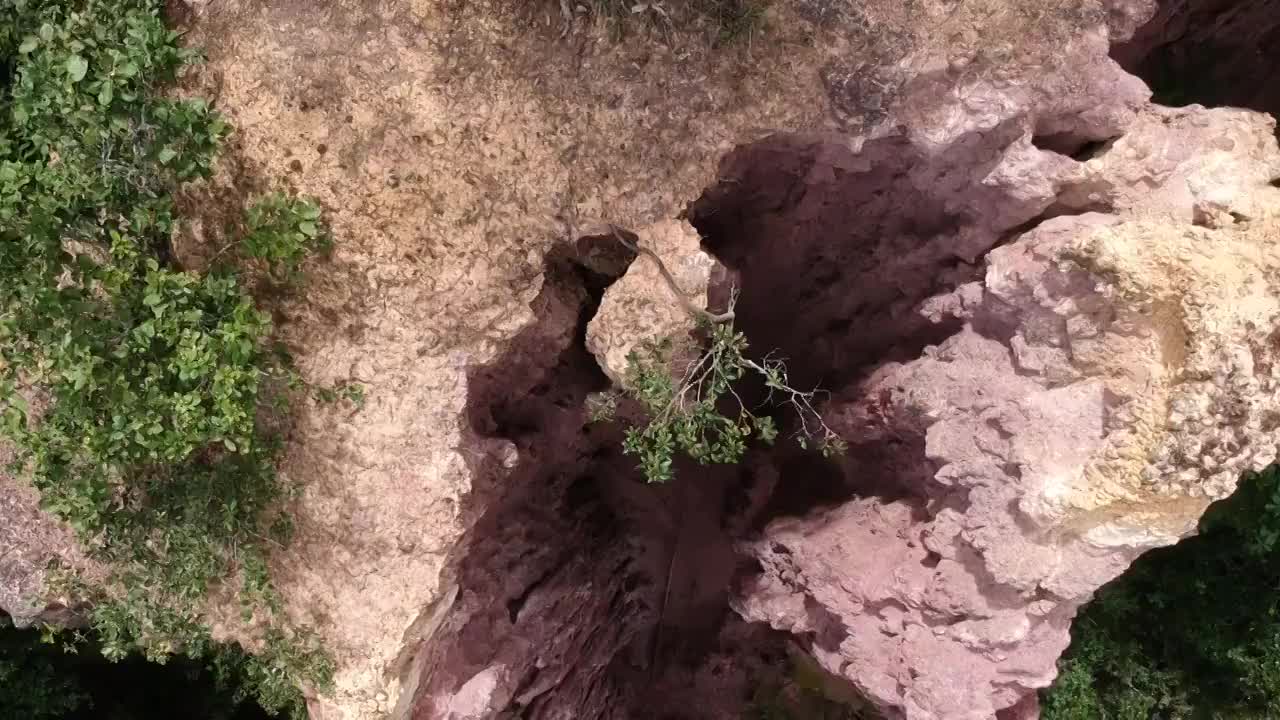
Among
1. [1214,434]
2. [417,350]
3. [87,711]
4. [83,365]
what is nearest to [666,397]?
[417,350]

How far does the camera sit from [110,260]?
3713 mm

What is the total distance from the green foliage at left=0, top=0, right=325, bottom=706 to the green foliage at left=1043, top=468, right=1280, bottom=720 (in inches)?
240

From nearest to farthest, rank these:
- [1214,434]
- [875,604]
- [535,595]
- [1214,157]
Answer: [1214,434], [1214,157], [875,604], [535,595]

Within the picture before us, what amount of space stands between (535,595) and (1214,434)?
3.52 meters

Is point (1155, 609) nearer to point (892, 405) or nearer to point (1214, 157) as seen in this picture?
point (892, 405)

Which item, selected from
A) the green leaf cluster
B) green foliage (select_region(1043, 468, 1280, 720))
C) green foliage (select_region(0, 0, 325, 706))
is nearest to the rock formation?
the green leaf cluster

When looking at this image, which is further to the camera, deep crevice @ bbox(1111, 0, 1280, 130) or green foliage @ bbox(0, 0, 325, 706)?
deep crevice @ bbox(1111, 0, 1280, 130)

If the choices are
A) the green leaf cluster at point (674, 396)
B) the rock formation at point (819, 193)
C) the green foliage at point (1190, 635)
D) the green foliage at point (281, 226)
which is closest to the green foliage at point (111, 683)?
the rock formation at point (819, 193)

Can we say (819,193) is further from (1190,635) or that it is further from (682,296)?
(1190,635)

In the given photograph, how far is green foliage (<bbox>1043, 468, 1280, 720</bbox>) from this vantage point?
6.03m

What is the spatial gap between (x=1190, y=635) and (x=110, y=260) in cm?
729

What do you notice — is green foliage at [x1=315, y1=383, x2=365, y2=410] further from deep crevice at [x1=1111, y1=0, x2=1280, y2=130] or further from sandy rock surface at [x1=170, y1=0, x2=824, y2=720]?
deep crevice at [x1=1111, y1=0, x2=1280, y2=130]

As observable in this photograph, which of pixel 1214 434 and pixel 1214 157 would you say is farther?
pixel 1214 157

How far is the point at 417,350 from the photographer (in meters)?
3.95
